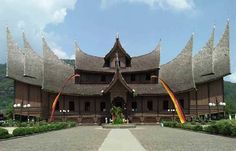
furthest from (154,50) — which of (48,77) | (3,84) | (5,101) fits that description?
(3,84)

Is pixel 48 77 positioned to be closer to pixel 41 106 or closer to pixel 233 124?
pixel 41 106

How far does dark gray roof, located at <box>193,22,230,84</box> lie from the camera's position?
4662 centimetres

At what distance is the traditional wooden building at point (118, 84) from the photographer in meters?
47.2

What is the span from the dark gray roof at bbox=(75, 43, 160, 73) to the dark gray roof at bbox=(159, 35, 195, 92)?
7.36 ft

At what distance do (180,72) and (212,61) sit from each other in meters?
5.09

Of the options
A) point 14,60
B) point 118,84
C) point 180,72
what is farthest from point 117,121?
point 14,60

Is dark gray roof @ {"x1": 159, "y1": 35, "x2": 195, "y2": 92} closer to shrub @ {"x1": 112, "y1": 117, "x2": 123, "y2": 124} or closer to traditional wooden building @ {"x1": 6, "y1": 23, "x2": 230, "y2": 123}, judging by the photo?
traditional wooden building @ {"x1": 6, "y1": 23, "x2": 230, "y2": 123}

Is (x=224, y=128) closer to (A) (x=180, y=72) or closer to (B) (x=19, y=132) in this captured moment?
(B) (x=19, y=132)

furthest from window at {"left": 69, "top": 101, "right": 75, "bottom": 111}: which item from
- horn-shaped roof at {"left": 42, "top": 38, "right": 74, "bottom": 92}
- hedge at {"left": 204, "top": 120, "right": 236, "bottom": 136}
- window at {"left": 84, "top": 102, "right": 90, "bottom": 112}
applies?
hedge at {"left": 204, "top": 120, "right": 236, "bottom": 136}

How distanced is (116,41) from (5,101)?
305 ft

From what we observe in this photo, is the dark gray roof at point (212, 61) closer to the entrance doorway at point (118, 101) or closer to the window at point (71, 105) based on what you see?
the entrance doorway at point (118, 101)

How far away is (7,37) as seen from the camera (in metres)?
50.3

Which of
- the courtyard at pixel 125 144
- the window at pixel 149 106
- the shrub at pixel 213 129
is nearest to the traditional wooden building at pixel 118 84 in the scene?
the window at pixel 149 106

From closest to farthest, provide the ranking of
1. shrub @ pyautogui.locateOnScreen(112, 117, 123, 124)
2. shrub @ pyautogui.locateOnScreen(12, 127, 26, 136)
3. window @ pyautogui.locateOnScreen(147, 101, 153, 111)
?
shrub @ pyautogui.locateOnScreen(12, 127, 26, 136)
shrub @ pyautogui.locateOnScreen(112, 117, 123, 124)
window @ pyautogui.locateOnScreen(147, 101, 153, 111)
